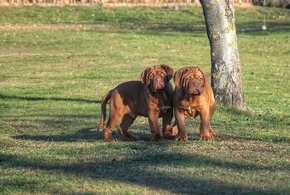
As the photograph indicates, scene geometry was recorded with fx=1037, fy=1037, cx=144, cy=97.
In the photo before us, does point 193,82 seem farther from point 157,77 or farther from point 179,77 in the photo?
point 157,77

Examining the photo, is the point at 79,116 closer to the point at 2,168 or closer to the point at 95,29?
the point at 2,168

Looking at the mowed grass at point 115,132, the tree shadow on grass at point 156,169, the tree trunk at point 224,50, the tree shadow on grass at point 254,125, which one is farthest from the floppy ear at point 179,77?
the tree trunk at point 224,50

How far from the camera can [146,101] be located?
12.2 metres

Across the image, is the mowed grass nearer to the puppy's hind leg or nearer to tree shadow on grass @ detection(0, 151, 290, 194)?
tree shadow on grass @ detection(0, 151, 290, 194)

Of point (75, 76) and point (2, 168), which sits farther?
point (75, 76)

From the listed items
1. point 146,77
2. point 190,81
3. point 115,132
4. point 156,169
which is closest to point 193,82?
point 190,81

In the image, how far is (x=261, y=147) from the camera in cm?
1219

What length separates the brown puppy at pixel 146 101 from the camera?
12.0m

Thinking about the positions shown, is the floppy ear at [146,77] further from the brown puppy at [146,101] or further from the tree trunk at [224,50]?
the tree trunk at [224,50]

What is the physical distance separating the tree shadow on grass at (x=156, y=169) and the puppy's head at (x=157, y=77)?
78 centimetres

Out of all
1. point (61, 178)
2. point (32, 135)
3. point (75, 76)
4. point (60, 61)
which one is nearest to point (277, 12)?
point (60, 61)

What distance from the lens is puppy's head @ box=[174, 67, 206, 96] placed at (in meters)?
11.8

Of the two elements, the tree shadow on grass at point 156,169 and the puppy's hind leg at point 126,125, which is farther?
the puppy's hind leg at point 126,125

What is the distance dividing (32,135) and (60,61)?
1491 centimetres
